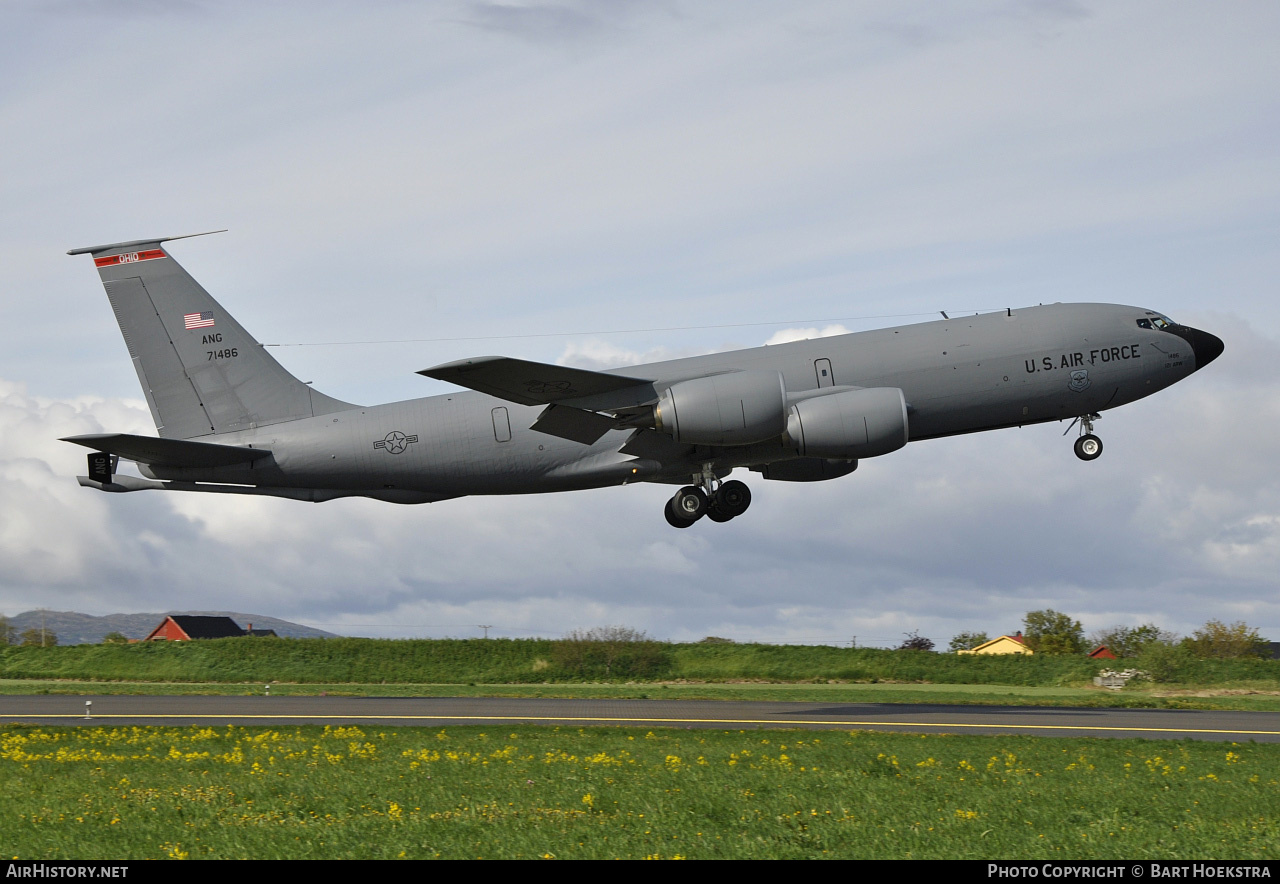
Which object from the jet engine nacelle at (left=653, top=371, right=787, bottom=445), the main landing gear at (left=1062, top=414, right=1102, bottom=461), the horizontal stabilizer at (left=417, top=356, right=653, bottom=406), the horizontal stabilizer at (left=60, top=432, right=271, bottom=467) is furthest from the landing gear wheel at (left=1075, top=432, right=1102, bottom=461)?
the horizontal stabilizer at (left=60, top=432, right=271, bottom=467)

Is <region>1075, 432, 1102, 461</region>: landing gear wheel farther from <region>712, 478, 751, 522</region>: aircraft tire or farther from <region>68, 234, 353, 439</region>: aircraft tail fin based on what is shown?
<region>68, 234, 353, 439</region>: aircraft tail fin

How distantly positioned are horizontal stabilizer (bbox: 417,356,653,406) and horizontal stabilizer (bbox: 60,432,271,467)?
7.80 meters

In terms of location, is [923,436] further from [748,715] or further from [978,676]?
[978,676]

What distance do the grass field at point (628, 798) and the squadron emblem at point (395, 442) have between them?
30.5 feet

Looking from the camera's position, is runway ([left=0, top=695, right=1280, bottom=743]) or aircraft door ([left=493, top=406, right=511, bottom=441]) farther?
aircraft door ([left=493, top=406, right=511, bottom=441])

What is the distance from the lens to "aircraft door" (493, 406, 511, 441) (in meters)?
31.4

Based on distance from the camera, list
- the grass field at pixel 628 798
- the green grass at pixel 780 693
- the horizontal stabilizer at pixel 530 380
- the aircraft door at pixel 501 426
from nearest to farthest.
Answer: the grass field at pixel 628 798
the horizontal stabilizer at pixel 530 380
the aircraft door at pixel 501 426
the green grass at pixel 780 693

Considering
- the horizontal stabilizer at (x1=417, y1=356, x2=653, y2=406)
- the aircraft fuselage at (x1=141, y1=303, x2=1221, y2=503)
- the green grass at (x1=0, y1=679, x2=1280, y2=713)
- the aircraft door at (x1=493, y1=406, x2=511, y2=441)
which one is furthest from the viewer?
the green grass at (x1=0, y1=679, x2=1280, y2=713)

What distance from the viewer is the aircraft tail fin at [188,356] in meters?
33.2

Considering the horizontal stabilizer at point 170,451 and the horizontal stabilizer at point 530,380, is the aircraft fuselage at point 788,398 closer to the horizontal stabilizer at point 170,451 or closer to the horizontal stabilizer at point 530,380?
the horizontal stabilizer at point 170,451

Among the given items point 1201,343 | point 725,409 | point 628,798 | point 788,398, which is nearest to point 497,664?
point 788,398

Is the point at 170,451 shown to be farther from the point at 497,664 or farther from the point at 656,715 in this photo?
the point at 497,664

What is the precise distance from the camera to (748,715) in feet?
104

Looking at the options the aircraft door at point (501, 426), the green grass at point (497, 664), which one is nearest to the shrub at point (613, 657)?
the green grass at point (497, 664)
